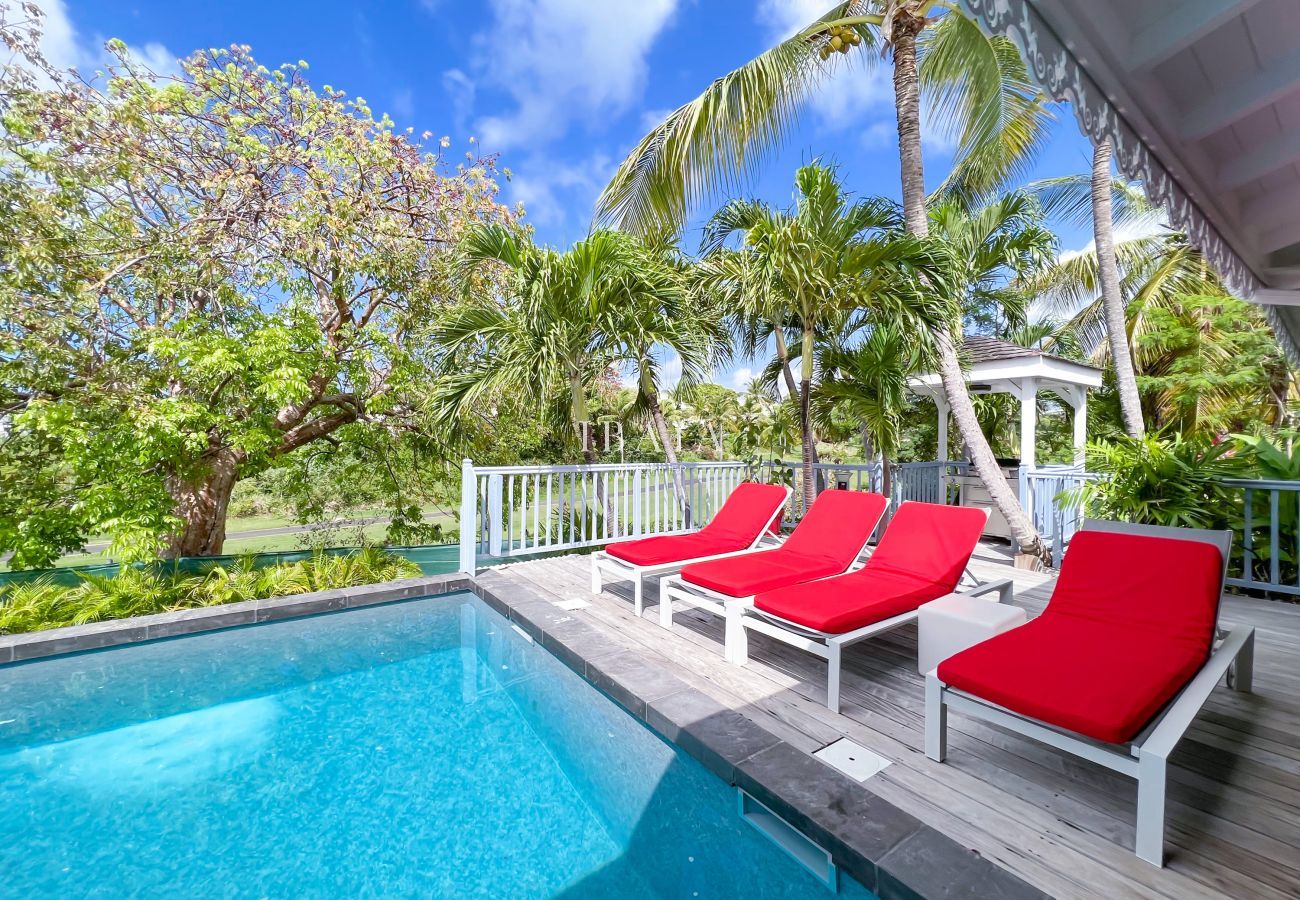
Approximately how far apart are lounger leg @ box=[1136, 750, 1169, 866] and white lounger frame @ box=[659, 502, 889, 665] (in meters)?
2.01

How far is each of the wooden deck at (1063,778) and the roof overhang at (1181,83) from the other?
8.94ft

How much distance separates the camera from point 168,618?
4.70 metres

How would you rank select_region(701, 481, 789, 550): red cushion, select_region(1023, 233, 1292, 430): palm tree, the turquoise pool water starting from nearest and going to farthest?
the turquoise pool water → select_region(701, 481, 789, 550): red cushion → select_region(1023, 233, 1292, 430): palm tree

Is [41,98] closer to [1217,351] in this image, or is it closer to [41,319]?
[41,319]

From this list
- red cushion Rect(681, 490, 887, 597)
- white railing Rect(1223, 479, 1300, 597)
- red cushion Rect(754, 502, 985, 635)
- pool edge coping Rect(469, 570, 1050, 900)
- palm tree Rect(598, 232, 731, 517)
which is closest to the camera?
pool edge coping Rect(469, 570, 1050, 900)

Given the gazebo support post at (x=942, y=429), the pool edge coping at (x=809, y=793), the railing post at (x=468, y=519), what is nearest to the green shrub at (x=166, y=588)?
the railing post at (x=468, y=519)

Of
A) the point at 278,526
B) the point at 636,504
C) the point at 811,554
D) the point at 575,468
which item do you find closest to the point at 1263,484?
the point at 811,554

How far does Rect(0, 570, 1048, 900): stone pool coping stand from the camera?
6.09 feet

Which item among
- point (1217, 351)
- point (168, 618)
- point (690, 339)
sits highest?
point (1217, 351)

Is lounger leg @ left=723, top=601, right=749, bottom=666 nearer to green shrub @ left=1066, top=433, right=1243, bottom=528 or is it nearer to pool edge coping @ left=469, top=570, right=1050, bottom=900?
pool edge coping @ left=469, top=570, right=1050, bottom=900

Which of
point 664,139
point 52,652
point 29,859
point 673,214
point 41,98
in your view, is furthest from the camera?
point 673,214

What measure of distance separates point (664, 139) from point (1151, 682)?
7525 mm

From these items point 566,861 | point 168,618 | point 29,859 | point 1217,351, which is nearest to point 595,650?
point 566,861

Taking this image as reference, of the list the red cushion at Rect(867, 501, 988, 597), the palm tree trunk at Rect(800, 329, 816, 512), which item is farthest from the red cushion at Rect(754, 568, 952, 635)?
the palm tree trunk at Rect(800, 329, 816, 512)
